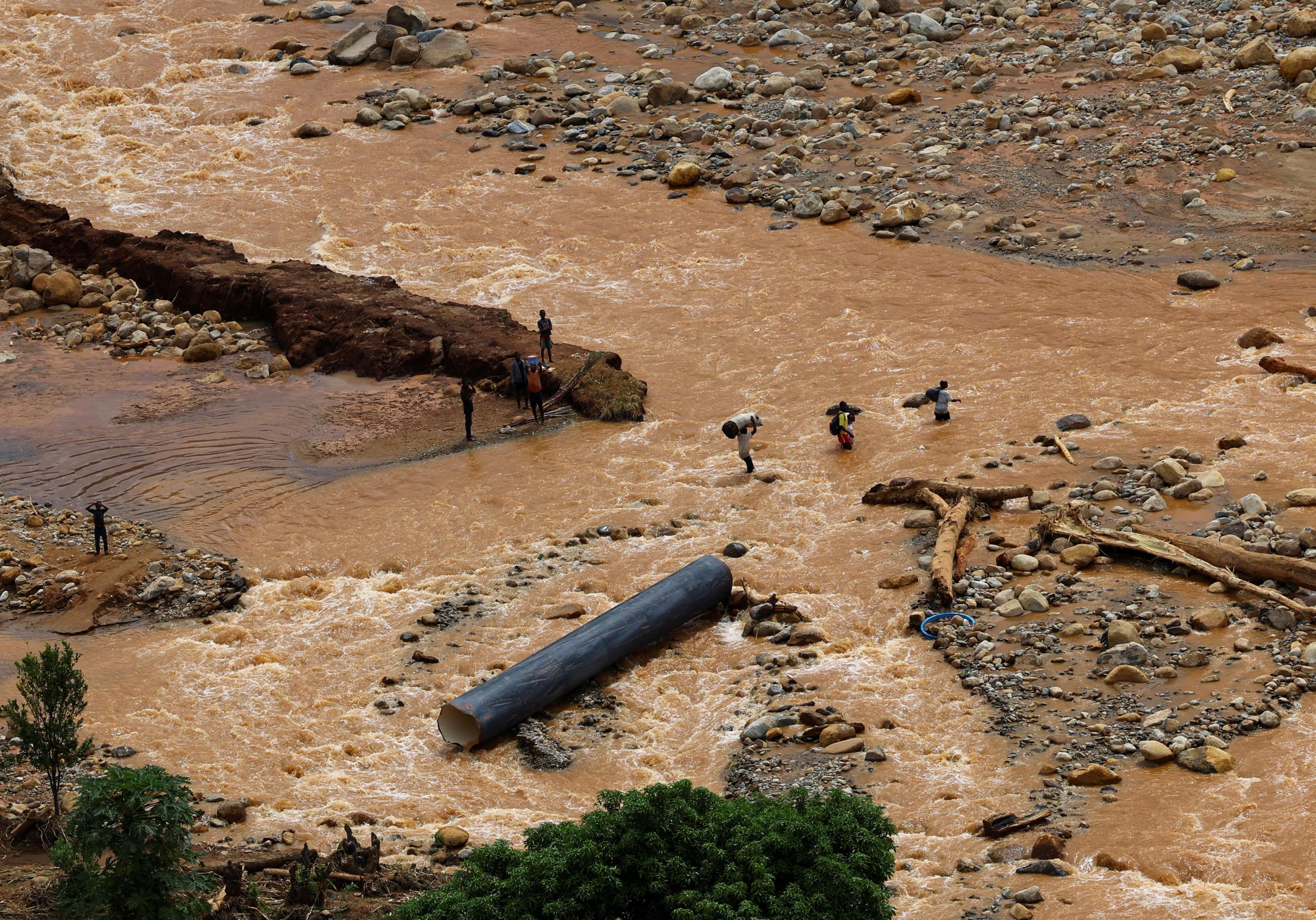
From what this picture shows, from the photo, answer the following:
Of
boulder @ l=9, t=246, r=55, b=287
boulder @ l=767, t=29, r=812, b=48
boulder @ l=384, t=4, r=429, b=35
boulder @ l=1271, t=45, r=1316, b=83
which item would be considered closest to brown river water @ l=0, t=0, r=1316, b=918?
boulder @ l=9, t=246, r=55, b=287

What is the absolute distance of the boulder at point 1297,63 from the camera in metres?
32.4

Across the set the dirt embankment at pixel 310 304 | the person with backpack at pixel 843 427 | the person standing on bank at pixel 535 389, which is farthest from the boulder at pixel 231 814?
the dirt embankment at pixel 310 304

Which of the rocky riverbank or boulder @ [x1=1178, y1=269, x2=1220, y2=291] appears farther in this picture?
the rocky riverbank

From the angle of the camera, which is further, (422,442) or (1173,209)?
(1173,209)

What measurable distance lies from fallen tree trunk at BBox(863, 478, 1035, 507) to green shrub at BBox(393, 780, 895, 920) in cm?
923

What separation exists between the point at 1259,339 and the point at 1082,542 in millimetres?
8904

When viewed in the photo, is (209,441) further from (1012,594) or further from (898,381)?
(1012,594)

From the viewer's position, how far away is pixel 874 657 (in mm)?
15797

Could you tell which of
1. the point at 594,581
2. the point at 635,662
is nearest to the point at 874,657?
the point at 635,662

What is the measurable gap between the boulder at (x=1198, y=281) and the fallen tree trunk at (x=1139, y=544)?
10258 mm

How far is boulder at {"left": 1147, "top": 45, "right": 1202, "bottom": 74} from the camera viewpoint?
34.4m

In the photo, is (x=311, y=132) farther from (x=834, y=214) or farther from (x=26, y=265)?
(x=834, y=214)

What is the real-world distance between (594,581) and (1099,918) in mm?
8934

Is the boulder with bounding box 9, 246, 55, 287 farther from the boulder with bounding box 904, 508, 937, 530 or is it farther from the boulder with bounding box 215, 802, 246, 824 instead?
the boulder with bounding box 904, 508, 937, 530
